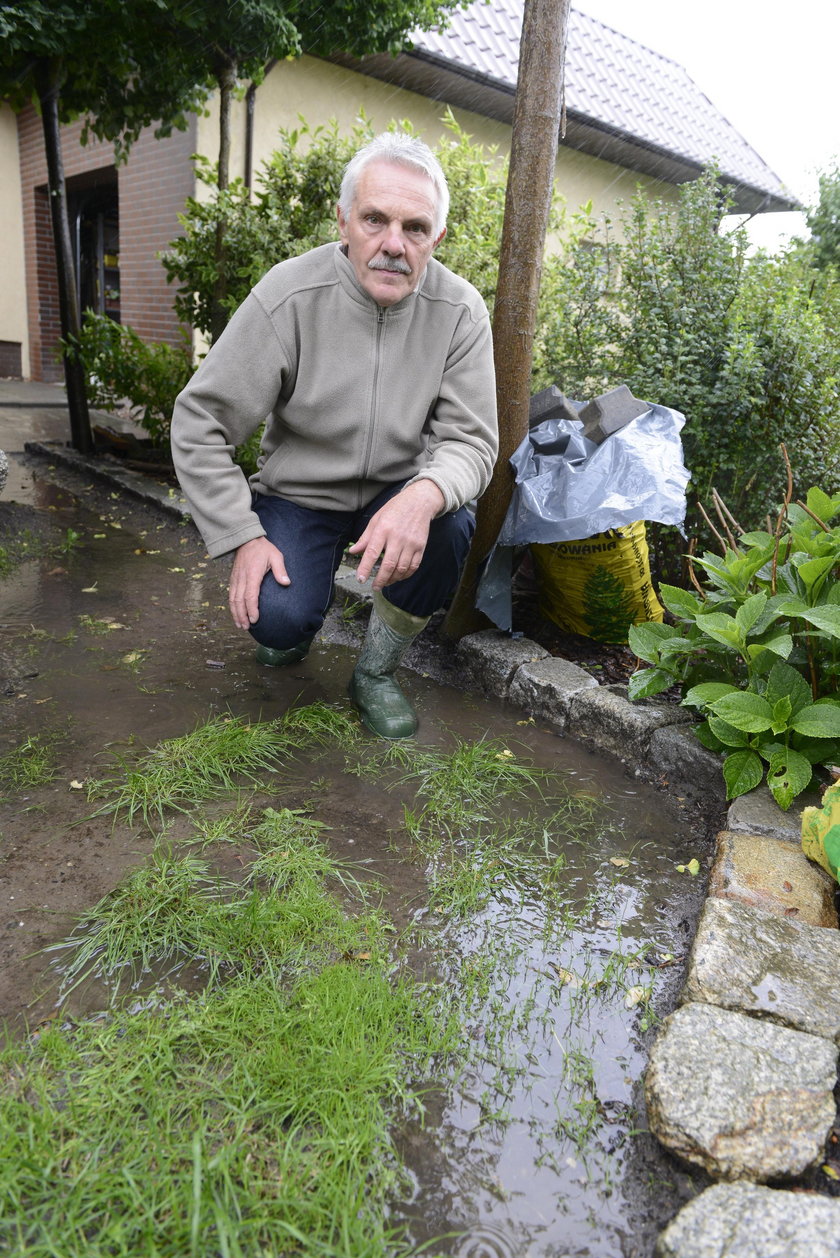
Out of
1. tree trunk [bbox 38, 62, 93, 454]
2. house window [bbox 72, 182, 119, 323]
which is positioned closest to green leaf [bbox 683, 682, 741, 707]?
tree trunk [bbox 38, 62, 93, 454]

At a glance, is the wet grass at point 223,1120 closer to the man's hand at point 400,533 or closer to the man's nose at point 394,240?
the man's hand at point 400,533

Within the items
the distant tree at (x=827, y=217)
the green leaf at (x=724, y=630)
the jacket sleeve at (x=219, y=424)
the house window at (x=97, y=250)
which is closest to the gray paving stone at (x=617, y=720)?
the green leaf at (x=724, y=630)

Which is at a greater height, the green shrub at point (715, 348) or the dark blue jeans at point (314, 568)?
the green shrub at point (715, 348)

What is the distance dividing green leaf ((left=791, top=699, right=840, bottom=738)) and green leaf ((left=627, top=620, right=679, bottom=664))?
57cm

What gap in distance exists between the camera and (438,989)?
1.69 m

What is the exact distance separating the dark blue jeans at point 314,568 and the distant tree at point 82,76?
351cm

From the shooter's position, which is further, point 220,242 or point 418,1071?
point 220,242

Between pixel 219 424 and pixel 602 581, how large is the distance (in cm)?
149

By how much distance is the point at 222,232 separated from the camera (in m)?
5.23

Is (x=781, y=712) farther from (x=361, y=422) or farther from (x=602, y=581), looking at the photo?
(x=361, y=422)

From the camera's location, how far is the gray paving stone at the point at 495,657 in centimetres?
315

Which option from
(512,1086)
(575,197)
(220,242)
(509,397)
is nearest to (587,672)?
(509,397)

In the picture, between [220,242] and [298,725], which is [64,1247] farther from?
[220,242]

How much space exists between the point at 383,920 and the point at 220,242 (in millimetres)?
4583
